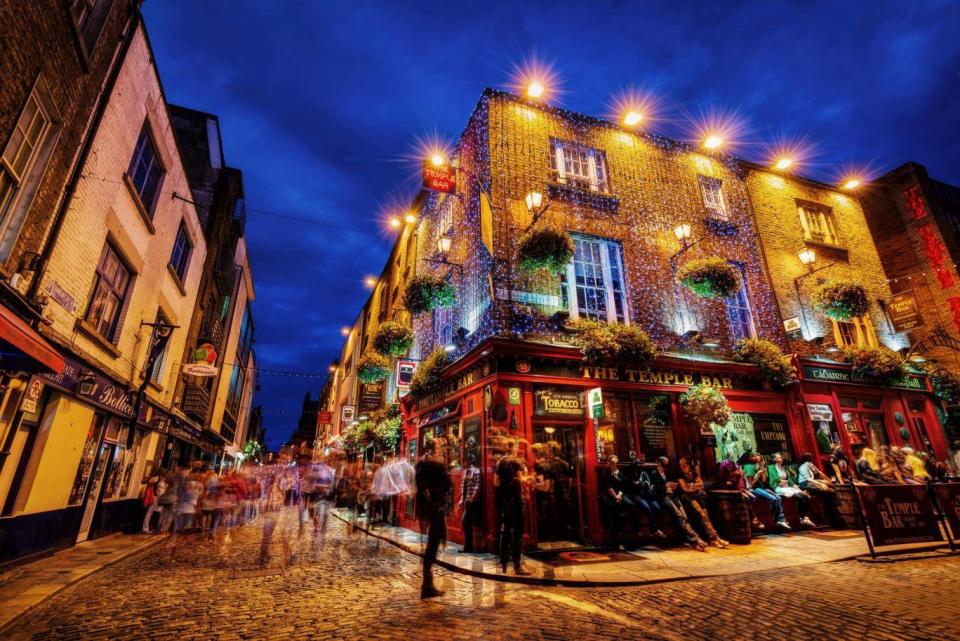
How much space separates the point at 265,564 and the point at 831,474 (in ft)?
47.7

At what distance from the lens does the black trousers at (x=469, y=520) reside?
901 centimetres

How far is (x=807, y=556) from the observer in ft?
24.8

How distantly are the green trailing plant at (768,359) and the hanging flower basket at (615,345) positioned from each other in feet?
A: 13.3

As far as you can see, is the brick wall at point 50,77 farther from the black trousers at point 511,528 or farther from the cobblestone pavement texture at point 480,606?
the black trousers at point 511,528

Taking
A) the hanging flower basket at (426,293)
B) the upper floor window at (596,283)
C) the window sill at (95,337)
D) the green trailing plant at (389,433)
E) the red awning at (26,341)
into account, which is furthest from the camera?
the green trailing plant at (389,433)

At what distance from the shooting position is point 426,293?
12.7 metres

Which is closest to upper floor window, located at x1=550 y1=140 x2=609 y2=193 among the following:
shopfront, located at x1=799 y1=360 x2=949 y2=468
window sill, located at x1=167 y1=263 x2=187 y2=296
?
shopfront, located at x1=799 y1=360 x2=949 y2=468

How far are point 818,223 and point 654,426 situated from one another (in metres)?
12.5

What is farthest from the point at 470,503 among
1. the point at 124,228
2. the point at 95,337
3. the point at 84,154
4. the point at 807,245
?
the point at 807,245

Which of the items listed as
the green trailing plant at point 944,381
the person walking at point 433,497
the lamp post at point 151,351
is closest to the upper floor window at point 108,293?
the lamp post at point 151,351

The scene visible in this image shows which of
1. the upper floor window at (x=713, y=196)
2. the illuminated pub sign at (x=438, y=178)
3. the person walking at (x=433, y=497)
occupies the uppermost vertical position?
the upper floor window at (x=713, y=196)

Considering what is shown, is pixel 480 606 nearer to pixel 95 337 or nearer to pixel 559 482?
pixel 559 482

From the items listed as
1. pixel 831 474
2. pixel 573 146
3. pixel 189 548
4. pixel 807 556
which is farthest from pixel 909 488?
pixel 189 548

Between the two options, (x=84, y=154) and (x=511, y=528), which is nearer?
(x=511, y=528)
